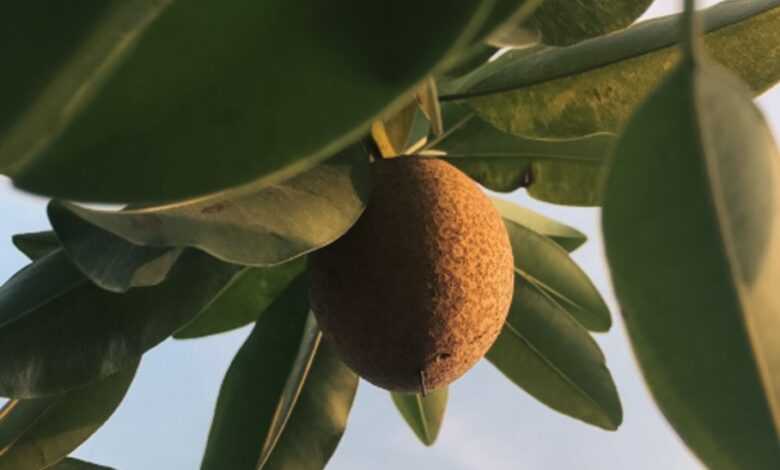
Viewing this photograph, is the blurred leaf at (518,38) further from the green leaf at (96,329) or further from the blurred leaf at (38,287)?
the blurred leaf at (38,287)

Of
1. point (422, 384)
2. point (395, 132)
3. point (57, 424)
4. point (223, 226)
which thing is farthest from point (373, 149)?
point (57, 424)

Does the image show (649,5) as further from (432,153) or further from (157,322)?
(157,322)

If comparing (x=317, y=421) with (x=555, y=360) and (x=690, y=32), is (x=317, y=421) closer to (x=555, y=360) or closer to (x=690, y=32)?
(x=555, y=360)

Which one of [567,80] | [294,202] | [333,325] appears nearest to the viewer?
[294,202]

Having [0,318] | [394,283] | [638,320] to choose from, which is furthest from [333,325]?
[638,320]

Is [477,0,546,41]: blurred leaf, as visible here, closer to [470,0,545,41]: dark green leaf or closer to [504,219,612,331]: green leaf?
[470,0,545,41]: dark green leaf

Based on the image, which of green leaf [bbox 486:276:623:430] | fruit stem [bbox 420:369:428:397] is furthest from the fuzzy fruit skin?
green leaf [bbox 486:276:623:430]
